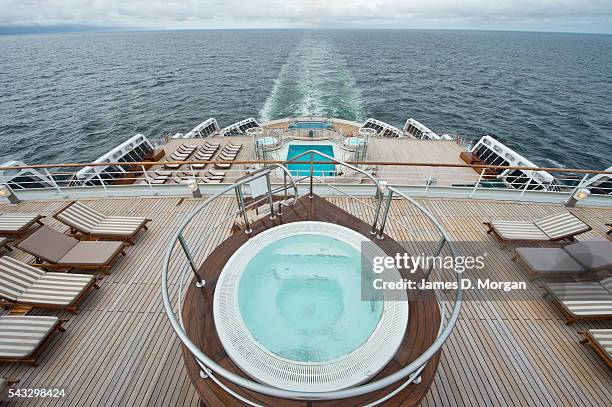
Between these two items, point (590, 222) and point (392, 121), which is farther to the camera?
point (392, 121)

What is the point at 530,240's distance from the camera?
236 inches

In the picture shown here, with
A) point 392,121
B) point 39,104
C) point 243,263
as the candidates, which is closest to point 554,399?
point 243,263

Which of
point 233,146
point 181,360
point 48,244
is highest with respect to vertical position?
point 48,244

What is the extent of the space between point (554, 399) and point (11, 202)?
520 inches

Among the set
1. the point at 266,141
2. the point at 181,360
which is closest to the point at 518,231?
the point at 181,360

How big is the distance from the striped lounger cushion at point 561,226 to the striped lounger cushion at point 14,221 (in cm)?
1221

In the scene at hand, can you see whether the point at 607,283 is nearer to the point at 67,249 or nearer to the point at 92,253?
the point at 92,253

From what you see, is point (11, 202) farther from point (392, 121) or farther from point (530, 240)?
point (392, 121)

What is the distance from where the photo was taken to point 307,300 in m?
4.21

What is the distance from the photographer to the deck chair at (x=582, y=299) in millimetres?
4486

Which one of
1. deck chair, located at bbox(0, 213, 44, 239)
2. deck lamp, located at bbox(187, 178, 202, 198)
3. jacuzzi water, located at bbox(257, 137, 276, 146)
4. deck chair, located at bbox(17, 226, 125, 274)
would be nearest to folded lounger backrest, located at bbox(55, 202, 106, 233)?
deck chair, located at bbox(17, 226, 125, 274)

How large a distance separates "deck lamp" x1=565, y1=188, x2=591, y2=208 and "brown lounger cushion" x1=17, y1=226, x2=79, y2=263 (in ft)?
40.8

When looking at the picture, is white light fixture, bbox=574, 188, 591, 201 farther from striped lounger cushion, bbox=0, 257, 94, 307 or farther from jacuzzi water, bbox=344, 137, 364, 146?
striped lounger cushion, bbox=0, 257, 94, 307

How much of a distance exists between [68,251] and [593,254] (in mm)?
10627
